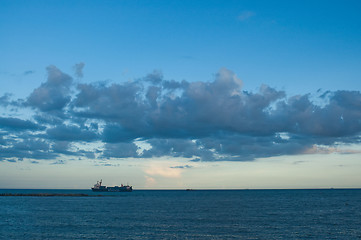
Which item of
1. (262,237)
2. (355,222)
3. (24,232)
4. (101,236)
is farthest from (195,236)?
(355,222)

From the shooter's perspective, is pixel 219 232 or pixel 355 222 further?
pixel 355 222

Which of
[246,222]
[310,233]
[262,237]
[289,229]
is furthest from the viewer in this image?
[246,222]

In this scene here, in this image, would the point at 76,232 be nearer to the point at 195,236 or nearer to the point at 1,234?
the point at 1,234

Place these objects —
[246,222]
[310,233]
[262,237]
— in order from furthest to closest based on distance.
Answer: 1. [246,222]
2. [310,233]
3. [262,237]

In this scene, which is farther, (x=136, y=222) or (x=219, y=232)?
(x=136, y=222)

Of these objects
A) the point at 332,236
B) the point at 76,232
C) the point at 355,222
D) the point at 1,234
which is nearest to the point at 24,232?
the point at 1,234

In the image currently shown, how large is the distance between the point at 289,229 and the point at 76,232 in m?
41.8

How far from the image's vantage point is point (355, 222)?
270 feet

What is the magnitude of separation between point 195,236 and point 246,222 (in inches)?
912

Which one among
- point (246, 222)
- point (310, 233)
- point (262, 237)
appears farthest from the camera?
point (246, 222)

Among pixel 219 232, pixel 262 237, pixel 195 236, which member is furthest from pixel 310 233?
pixel 195 236

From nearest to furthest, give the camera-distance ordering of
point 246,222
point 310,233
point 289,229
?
point 310,233 → point 289,229 → point 246,222

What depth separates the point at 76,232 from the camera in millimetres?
66938

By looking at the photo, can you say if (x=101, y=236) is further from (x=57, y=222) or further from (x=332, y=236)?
(x=332, y=236)
